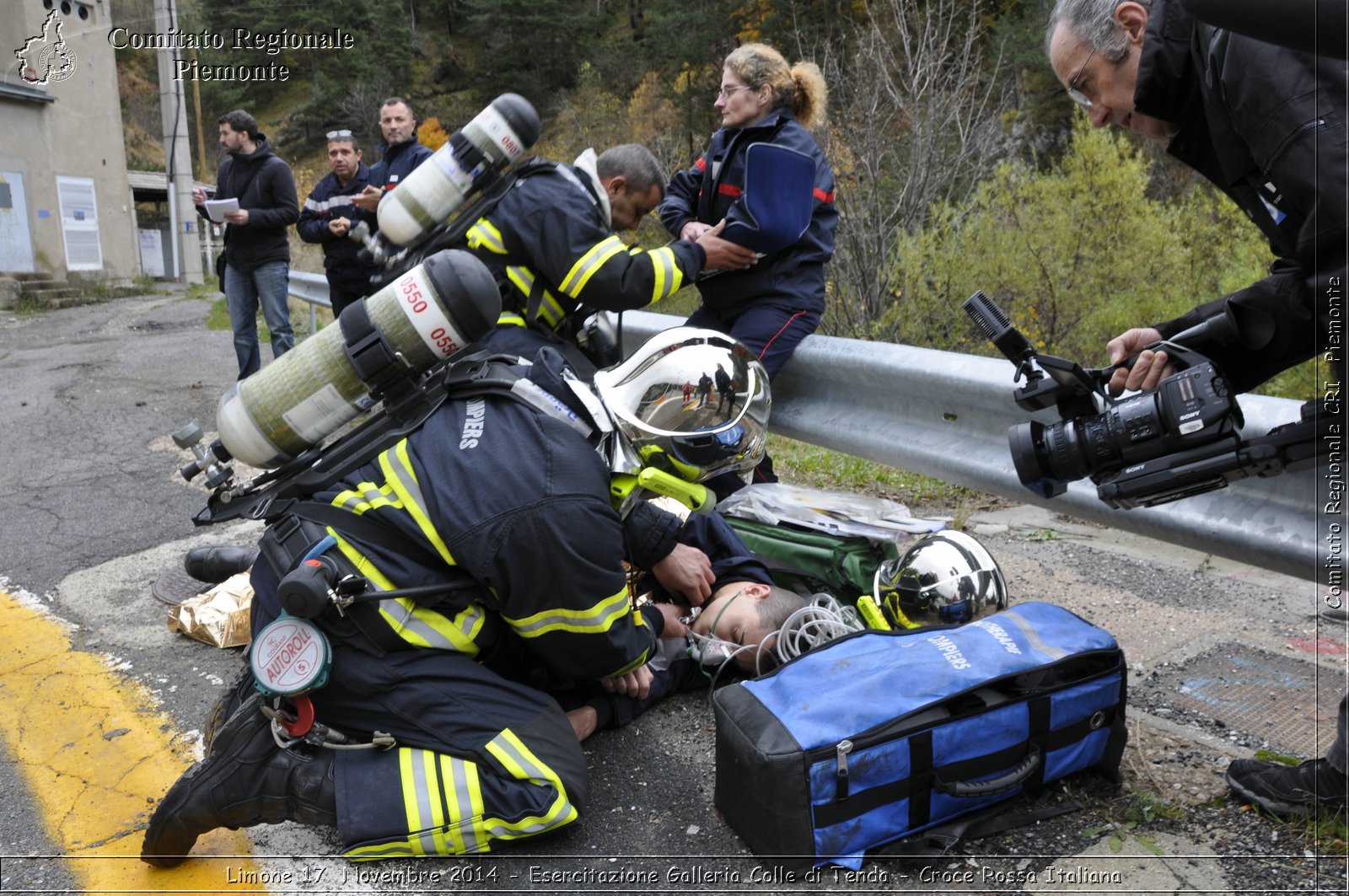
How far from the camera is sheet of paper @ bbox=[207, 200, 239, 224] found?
6887mm

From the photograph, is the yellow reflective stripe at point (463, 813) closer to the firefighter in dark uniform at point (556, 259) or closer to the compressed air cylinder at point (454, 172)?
the firefighter in dark uniform at point (556, 259)

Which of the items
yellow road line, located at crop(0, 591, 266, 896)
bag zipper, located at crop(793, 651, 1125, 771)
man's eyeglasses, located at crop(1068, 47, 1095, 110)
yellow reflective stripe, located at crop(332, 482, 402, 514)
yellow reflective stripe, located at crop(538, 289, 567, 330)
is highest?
man's eyeglasses, located at crop(1068, 47, 1095, 110)

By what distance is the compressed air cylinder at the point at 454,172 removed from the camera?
3361 mm

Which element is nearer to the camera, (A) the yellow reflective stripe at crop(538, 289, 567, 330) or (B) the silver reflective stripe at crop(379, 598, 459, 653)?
(B) the silver reflective stripe at crop(379, 598, 459, 653)

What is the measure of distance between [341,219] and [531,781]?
5.63 metres

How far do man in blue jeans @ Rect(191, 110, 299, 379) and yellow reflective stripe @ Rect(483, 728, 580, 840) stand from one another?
18.8ft

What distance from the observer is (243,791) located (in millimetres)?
2287

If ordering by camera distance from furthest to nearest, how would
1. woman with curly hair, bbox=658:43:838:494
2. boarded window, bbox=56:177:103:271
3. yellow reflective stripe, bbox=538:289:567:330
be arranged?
boarded window, bbox=56:177:103:271, woman with curly hair, bbox=658:43:838:494, yellow reflective stripe, bbox=538:289:567:330

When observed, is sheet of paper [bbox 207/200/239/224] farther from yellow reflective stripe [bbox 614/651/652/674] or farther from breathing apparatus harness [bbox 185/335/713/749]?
yellow reflective stripe [bbox 614/651/652/674]

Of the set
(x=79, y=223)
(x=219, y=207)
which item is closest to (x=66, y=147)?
(x=79, y=223)

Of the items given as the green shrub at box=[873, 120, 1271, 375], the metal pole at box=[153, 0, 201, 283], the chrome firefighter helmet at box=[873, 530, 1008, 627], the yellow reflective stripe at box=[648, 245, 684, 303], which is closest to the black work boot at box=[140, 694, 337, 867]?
the chrome firefighter helmet at box=[873, 530, 1008, 627]

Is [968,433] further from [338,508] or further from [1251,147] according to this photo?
[338,508]

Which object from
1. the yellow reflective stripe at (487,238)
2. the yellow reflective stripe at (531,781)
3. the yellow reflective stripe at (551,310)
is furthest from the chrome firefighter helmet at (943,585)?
the yellow reflective stripe at (487,238)

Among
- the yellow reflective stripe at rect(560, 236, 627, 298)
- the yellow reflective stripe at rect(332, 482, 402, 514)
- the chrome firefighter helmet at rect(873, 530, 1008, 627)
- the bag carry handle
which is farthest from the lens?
the yellow reflective stripe at rect(560, 236, 627, 298)
